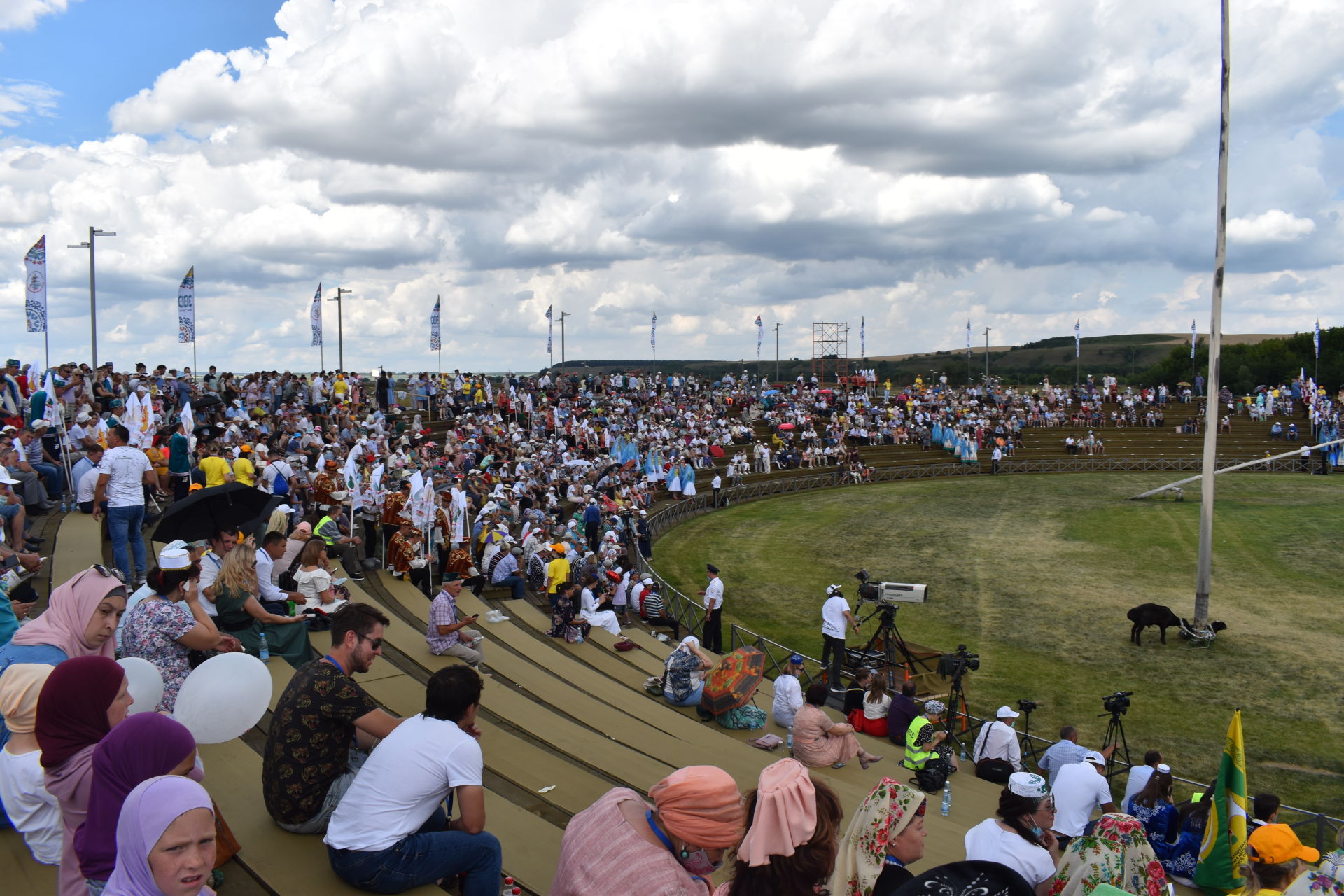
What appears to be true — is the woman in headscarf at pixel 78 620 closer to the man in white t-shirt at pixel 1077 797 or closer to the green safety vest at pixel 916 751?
the green safety vest at pixel 916 751

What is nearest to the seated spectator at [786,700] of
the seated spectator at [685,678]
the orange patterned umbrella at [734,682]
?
the orange patterned umbrella at [734,682]

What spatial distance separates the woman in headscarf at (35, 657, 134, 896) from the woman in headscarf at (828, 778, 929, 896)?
338 cm

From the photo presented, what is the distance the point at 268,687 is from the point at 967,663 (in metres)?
9.32

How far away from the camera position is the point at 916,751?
9.66 meters

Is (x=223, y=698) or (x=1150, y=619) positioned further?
(x=1150, y=619)

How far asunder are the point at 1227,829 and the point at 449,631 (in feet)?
24.6

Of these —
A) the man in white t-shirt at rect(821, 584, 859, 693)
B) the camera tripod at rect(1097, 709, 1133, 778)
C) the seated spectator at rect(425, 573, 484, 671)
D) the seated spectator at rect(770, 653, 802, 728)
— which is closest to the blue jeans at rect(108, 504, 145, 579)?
the seated spectator at rect(425, 573, 484, 671)

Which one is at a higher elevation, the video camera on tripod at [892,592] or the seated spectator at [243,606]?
the seated spectator at [243,606]

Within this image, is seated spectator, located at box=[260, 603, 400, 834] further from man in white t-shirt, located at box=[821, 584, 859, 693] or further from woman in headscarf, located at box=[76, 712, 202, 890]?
man in white t-shirt, located at box=[821, 584, 859, 693]

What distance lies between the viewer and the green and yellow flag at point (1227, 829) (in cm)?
648

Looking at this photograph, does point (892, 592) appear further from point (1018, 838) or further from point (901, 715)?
point (1018, 838)

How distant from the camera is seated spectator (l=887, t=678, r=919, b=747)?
1151cm

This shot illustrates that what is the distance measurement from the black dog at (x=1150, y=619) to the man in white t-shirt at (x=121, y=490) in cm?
1715

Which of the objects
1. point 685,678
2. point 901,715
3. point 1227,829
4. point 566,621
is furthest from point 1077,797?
point 566,621
